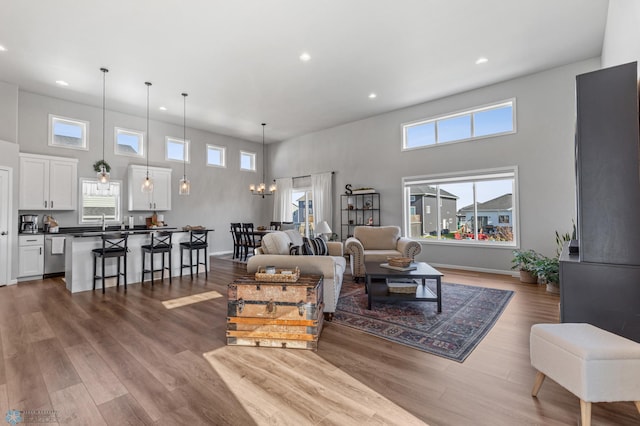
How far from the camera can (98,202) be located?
6.83 m

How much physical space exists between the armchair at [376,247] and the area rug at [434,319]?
73cm

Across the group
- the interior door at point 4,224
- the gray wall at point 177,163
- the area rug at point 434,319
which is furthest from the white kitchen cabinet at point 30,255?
the area rug at point 434,319

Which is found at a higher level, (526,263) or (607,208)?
(607,208)

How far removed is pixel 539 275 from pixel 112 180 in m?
9.06

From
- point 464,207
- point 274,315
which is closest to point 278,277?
point 274,315

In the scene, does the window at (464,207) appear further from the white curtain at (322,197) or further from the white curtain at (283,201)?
the white curtain at (283,201)

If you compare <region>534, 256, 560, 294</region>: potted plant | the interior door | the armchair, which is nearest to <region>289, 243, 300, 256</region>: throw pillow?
the armchair

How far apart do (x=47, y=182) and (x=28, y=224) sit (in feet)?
3.08

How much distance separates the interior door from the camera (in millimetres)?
5043

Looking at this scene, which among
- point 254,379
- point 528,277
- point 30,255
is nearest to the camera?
point 254,379

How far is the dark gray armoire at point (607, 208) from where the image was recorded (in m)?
1.94

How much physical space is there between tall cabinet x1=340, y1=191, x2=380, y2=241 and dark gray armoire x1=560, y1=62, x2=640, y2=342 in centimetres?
542

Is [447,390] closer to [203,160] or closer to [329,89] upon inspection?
[329,89]

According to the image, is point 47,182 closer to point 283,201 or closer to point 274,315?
point 283,201
